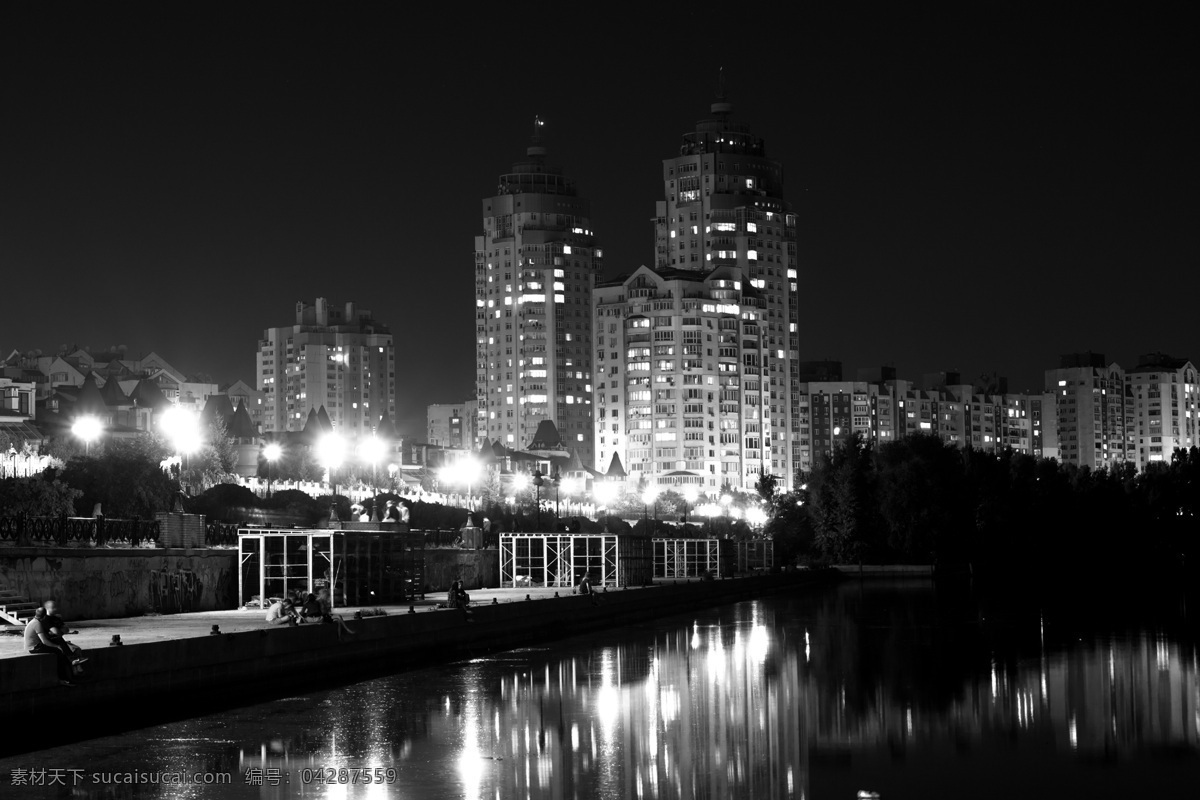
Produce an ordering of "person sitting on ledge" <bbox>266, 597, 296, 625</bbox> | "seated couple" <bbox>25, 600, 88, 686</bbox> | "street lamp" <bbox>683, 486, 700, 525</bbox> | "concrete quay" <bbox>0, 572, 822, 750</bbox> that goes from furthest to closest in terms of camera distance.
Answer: "street lamp" <bbox>683, 486, 700, 525</bbox> < "person sitting on ledge" <bbox>266, 597, 296, 625</bbox> < "seated couple" <bbox>25, 600, 88, 686</bbox> < "concrete quay" <bbox>0, 572, 822, 750</bbox>

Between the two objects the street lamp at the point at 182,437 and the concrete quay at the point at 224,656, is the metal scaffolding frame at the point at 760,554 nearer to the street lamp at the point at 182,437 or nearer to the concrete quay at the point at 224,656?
the street lamp at the point at 182,437

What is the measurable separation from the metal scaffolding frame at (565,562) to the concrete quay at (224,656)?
14703 millimetres

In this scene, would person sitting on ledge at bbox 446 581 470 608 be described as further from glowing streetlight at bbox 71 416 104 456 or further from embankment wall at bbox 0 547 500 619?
glowing streetlight at bbox 71 416 104 456

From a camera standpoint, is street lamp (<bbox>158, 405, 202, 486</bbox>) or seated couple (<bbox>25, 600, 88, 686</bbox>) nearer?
seated couple (<bbox>25, 600, 88, 686</bbox>)

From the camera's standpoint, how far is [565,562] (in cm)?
7712

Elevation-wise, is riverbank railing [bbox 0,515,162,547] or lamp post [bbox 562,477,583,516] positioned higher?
lamp post [bbox 562,477,583,516]

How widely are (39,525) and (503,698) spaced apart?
18547 millimetres

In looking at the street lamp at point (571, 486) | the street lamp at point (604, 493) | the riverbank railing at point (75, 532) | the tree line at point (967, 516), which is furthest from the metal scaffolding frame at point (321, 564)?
the street lamp at point (571, 486)

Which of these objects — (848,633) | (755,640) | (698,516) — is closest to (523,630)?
(755,640)

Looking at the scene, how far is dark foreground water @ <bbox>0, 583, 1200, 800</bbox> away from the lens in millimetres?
26500

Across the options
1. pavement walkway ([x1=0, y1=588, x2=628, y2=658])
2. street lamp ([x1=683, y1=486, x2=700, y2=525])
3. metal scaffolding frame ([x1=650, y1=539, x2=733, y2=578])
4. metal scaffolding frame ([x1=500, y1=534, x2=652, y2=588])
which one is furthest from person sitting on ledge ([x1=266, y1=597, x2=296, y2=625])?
street lamp ([x1=683, y1=486, x2=700, y2=525])

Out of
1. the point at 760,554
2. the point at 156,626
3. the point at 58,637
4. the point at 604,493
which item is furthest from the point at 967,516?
the point at 58,637

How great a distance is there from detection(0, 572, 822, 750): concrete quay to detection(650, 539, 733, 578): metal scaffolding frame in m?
38.8

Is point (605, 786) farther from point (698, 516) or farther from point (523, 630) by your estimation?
point (698, 516)
